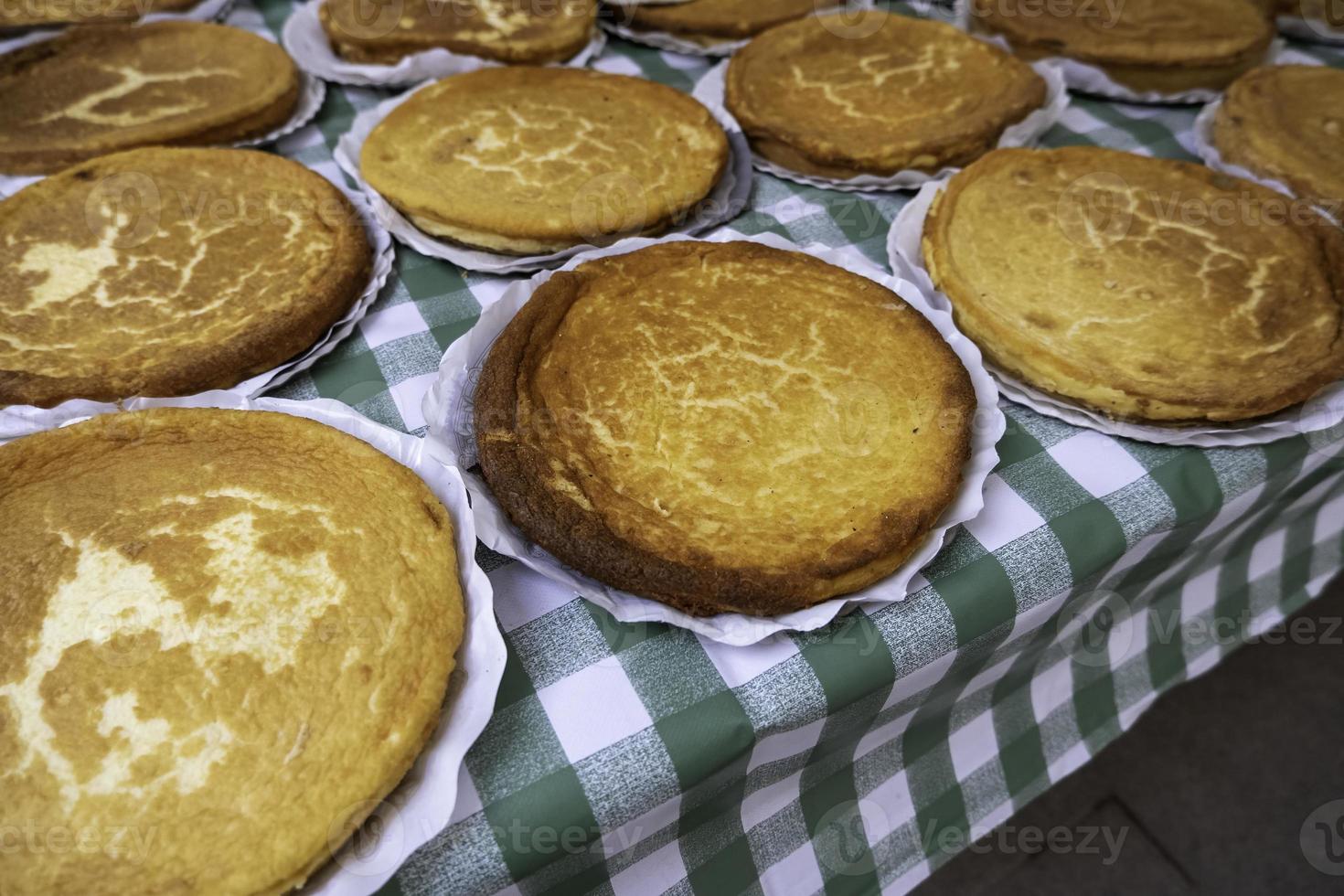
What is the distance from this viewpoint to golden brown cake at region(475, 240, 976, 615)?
4.49ft

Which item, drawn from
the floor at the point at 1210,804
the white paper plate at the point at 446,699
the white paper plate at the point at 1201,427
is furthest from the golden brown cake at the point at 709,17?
the floor at the point at 1210,804

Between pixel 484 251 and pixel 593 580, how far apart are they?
95 cm

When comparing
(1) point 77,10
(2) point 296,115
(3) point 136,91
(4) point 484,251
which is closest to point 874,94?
(4) point 484,251

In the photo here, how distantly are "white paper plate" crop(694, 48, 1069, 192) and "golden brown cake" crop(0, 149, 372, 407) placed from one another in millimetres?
1080

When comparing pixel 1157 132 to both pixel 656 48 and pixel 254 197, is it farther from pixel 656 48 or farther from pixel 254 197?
pixel 254 197

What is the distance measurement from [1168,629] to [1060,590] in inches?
30.2

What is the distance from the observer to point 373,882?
105 centimetres

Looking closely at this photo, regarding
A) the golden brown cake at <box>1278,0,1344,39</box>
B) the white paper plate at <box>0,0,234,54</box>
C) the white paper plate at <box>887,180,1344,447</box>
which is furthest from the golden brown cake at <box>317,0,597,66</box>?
the golden brown cake at <box>1278,0,1344,39</box>

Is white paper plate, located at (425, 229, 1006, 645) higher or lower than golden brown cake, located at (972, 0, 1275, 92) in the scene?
lower

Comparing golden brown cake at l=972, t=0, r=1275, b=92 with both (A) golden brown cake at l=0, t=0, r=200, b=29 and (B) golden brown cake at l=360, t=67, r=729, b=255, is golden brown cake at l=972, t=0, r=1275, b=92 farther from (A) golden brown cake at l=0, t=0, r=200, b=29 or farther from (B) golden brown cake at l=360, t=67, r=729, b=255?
(A) golden brown cake at l=0, t=0, r=200, b=29

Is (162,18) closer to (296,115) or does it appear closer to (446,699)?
(296,115)

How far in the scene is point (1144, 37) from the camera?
2.66 metres

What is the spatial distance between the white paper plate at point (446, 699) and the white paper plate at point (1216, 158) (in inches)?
84.2

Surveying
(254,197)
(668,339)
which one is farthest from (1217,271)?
(254,197)
